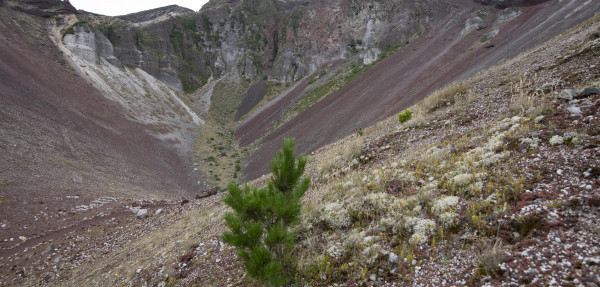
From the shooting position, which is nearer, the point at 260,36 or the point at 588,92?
the point at 588,92

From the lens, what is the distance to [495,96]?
877 cm

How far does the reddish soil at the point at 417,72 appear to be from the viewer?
763 inches

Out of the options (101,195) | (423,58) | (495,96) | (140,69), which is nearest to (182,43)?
(140,69)

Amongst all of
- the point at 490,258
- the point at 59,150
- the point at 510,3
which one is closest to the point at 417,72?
the point at 510,3

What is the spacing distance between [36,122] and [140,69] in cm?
3761

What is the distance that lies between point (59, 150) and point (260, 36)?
225 feet

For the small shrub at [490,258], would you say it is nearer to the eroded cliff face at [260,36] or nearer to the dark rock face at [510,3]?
the dark rock face at [510,3]

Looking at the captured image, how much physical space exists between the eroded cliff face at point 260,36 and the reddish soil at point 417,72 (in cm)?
908

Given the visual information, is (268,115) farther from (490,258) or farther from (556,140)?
(490,258)

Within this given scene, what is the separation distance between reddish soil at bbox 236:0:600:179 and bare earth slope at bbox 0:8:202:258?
27.9ft

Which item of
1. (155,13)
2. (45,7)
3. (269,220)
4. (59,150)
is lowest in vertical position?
(269,220)

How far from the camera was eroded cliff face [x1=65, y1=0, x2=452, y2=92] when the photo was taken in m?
49.2

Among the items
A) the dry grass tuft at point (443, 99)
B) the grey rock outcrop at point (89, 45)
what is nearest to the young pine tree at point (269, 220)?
the dry grass tuft at point (443, 99)

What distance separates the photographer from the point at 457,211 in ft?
13.0
